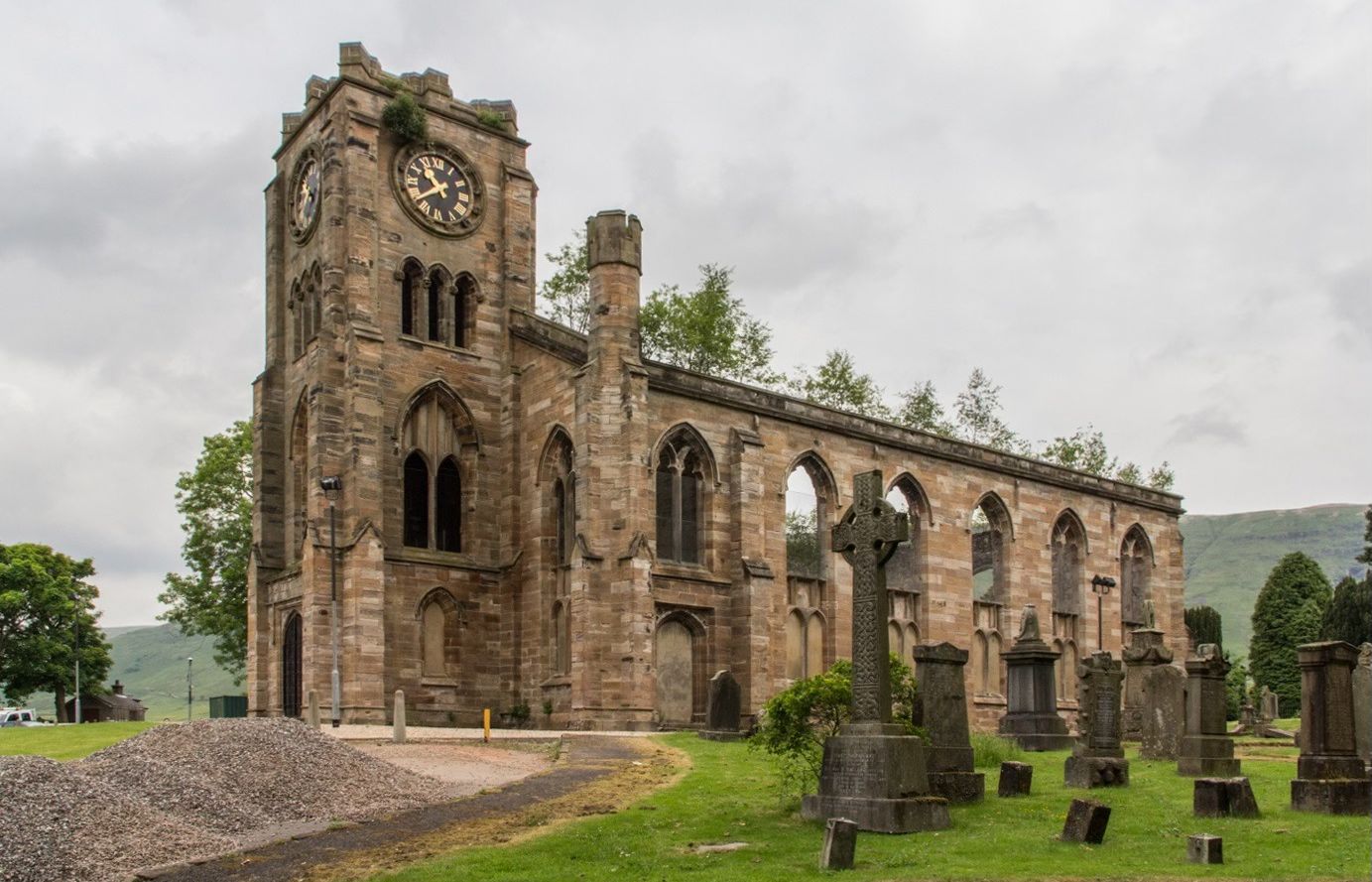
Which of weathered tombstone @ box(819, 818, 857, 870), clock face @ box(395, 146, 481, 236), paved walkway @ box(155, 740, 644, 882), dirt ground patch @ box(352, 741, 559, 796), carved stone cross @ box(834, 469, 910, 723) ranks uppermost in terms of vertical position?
clock face @ box(395, 146, 481, 236)

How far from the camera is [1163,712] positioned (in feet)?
80.2

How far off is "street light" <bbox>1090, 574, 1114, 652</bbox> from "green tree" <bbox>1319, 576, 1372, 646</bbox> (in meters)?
10.6

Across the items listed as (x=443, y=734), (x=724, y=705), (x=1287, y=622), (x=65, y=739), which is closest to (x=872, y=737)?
(x=724, y=705)

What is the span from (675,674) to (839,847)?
24.0 m

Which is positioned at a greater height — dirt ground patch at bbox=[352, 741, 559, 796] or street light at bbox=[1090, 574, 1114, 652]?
street light at bbox=[1090, 574, 1114, 652]

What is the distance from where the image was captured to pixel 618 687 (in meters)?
34.7

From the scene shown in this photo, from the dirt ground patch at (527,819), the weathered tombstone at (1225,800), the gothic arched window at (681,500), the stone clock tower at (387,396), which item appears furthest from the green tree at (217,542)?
the weathered tombstone at (1225,800)

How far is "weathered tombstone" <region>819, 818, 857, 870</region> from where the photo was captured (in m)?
13.1

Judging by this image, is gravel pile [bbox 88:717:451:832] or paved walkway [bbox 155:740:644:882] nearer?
paved walkway [bbox 155:740:644:882]

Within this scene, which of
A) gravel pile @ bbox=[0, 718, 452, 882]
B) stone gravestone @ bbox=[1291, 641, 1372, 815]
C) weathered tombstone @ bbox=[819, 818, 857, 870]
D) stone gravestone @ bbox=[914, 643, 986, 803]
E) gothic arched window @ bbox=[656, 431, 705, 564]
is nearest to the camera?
weathered tombstone @ bbox=[819, 818, 857, 870]

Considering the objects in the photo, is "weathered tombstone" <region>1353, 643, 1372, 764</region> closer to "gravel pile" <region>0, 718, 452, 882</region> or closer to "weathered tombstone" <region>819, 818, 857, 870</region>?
"weathered tombstone" <region>819, 818, 857, 870</region>

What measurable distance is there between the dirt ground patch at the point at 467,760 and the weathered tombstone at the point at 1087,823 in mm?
9149

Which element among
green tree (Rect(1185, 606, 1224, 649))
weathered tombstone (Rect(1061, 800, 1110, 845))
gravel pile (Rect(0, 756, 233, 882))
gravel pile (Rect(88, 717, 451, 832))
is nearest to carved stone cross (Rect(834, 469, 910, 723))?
weathered tombstone (Rect(1061, 800, 1110, 845))

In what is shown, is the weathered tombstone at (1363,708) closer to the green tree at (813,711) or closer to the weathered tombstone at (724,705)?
the green tree at (813,711)
